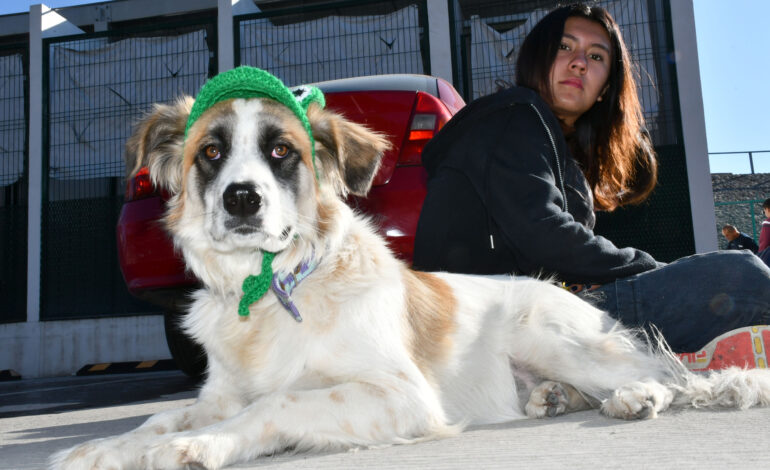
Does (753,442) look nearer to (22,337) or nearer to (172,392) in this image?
(172,392)

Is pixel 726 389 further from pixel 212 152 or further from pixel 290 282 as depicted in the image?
pixel 212 152

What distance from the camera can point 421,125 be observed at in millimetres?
3742

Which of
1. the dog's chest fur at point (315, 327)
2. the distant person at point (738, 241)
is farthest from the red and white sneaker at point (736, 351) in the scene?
the distant person at point (738, 241)

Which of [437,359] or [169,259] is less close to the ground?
[169,259]

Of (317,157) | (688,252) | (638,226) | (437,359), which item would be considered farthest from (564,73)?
(688,252)

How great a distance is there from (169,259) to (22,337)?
723cm

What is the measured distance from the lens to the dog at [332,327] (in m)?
2.03

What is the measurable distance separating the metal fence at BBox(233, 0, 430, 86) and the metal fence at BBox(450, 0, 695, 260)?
0.62 meters

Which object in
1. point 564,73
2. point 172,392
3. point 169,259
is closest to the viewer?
point 564,73

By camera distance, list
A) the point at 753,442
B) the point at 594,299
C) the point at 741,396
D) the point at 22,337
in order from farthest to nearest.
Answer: the point at 22,337, the point at 594,299, the point at 741,396, the point at 753,442

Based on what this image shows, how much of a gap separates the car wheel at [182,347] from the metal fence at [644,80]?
4.18 metres

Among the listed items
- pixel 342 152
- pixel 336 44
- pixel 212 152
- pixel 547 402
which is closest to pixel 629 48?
pixel 336 44

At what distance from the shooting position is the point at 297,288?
7.70ft

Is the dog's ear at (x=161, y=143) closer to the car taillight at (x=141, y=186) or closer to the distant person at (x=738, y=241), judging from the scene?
the car taillight at (x=141, y=186)
